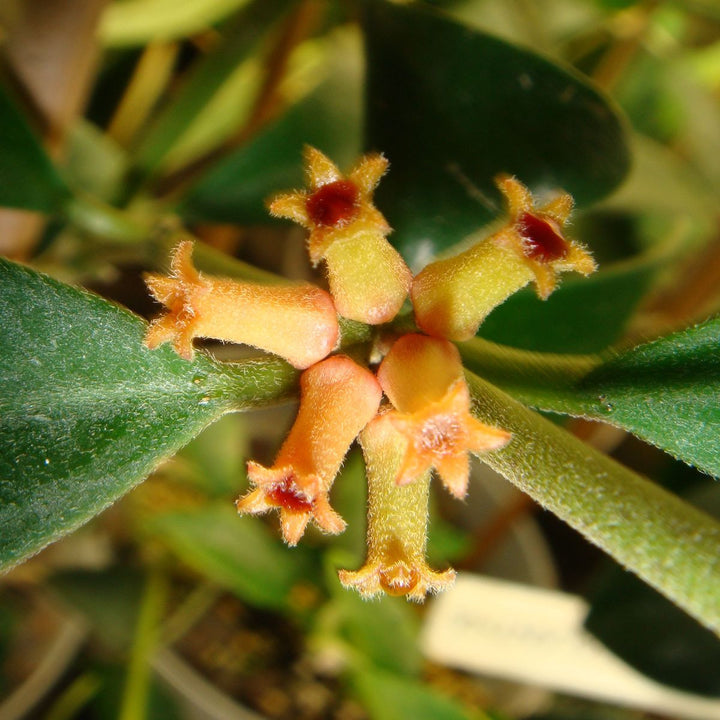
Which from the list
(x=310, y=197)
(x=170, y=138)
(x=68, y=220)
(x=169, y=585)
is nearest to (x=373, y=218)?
(x=310, y=197)

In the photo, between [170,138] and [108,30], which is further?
[108,30]

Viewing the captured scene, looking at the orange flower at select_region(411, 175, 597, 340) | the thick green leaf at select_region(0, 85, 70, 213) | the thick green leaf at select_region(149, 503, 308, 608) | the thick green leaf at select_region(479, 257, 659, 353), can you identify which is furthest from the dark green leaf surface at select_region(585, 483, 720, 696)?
the thick green leaf at select_region(0, 85, 70, 213)

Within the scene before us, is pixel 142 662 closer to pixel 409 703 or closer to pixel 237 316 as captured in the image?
pixel 409 703

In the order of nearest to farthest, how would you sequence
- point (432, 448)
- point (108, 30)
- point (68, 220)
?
point (432, 448) < point (68, 220) < point (108, 30)

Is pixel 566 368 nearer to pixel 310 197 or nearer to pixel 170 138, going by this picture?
pixel 310 197

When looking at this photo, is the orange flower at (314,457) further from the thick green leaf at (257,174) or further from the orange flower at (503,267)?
the thick green leaf at (257,174)

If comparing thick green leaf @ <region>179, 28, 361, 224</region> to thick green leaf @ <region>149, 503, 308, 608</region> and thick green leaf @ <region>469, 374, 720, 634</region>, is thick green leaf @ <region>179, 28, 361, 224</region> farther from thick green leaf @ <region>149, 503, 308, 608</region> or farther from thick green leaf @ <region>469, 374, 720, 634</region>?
thick green leaf @ <region>469, 374, 720, 634</region>

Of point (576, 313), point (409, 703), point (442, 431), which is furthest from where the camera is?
point (409, 703)

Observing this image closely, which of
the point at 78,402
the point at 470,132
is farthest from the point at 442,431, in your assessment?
the point at 470,132
